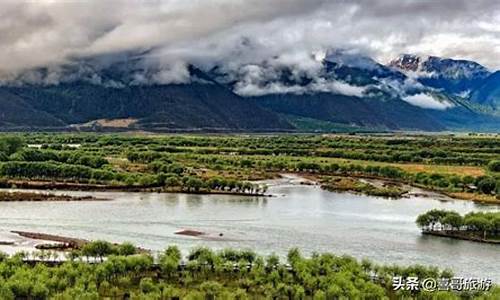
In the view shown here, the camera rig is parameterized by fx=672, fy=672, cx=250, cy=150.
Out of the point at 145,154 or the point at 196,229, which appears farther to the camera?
the point at 145,154

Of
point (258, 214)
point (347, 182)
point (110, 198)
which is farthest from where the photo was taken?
point (347, 182)

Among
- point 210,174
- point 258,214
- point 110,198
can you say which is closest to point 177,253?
point 258,214

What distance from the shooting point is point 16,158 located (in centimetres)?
15200

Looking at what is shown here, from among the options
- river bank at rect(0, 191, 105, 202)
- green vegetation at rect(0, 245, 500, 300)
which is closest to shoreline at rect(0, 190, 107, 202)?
river bank at rect(0, 191, 105, 202)

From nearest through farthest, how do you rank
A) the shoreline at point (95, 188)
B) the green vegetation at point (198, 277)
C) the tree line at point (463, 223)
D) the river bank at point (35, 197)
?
the green vegetation at point (198, 277) < the tree line at point (463, 223) < the river bank at point (35, 197) < the shoreline at point (95, 188)

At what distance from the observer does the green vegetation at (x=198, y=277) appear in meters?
52.7

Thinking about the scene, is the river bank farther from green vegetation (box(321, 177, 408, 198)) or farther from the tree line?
the tree line

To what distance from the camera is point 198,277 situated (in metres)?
61.7

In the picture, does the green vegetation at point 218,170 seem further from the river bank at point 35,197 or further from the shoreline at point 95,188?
the river bank at point 35,197

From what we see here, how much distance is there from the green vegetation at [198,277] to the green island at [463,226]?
27.6 meters

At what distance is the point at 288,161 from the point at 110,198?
255 feet

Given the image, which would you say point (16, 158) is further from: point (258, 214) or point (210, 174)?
point (258, 214)

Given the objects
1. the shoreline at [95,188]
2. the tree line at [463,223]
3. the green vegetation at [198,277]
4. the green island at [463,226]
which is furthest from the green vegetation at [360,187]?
the green vegetation at [198,277]

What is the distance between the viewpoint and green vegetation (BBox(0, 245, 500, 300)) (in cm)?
5266
